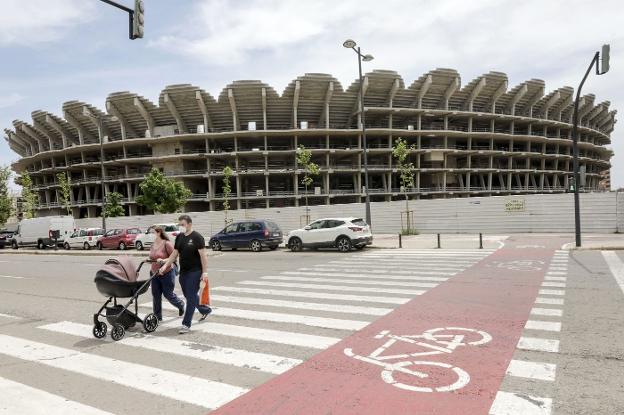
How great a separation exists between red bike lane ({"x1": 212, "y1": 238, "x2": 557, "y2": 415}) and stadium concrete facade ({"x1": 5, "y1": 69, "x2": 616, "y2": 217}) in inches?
1789

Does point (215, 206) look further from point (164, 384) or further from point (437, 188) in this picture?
point (164, 384)

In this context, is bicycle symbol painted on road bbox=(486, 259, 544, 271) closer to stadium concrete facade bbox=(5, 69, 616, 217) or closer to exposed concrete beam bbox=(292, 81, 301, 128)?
stadium concrete facade bbox=(5, 69, 616, 217)

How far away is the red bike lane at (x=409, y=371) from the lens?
371cm

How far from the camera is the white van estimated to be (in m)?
33.1

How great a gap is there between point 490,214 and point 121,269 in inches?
966

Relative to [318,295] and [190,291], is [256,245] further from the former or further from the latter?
[190,291]

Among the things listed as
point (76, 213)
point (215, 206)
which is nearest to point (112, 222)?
point (215, 206)

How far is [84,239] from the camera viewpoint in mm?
30203

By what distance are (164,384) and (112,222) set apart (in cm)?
4237

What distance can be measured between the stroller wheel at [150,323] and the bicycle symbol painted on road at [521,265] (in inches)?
372

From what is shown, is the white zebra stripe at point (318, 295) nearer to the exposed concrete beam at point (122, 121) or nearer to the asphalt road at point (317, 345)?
the asphalt road at point (317, 345)

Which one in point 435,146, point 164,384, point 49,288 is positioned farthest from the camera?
point 435,146

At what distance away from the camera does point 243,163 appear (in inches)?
2217

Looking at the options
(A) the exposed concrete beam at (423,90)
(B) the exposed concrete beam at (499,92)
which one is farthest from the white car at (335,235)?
(B) the exposed concrete beam at (499,92)
